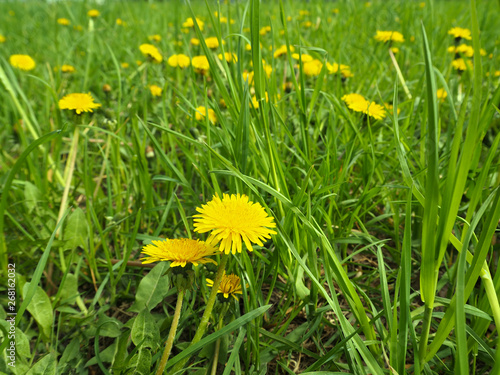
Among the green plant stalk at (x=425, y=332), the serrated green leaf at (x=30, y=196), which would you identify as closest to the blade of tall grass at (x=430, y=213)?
the green plant stalk at (x=425, y=332)

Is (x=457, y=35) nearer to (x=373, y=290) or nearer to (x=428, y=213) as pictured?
(x=373, y=290)

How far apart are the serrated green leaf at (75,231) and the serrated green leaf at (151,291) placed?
23 cm

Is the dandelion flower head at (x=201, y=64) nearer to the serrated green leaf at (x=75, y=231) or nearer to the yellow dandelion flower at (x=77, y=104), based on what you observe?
the yellow dandelion flower at (x=77, y=104)

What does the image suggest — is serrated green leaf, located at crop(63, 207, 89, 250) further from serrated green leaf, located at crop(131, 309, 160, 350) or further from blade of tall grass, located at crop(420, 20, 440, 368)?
blade of tall grass, located at crop(420, 20, 440, 368)

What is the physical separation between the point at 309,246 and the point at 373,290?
200 mm

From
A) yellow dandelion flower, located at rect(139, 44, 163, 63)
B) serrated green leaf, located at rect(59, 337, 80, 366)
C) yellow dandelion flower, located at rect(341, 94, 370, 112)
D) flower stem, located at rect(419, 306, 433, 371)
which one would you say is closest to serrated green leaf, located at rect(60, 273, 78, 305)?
serrated green leaf, located at rect(59, 337, 80, 366)

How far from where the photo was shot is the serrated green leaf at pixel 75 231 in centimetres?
91

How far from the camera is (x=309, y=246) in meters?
0.73

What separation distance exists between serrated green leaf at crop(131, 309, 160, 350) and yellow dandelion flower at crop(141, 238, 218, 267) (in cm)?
13

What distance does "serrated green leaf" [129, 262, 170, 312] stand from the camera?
0.77 metres

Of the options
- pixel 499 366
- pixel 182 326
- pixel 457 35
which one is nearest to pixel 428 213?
pixel 499 366

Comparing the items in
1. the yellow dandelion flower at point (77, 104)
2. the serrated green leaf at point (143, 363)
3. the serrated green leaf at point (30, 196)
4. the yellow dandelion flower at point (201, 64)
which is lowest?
the serrated green leaf at point (143, 363)

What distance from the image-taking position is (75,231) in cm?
93

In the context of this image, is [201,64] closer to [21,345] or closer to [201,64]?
[201,64]
